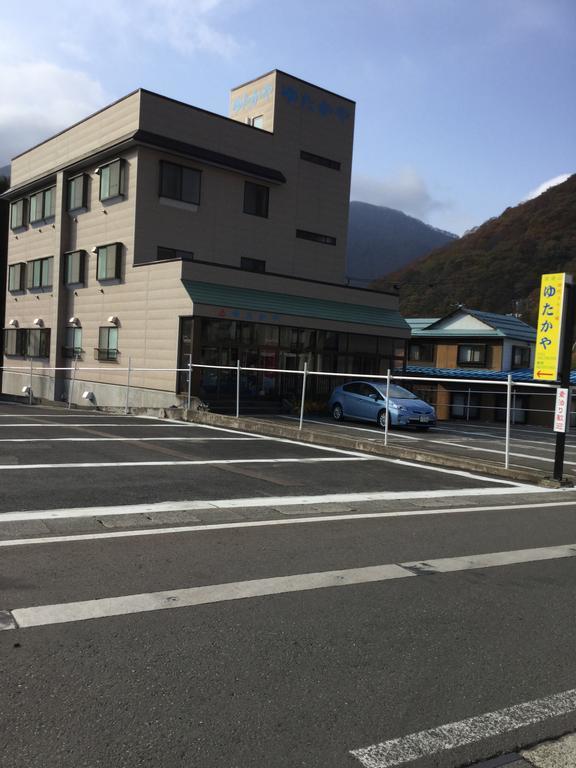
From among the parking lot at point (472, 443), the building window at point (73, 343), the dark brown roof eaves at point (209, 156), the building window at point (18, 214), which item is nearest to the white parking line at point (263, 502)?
the parking lot at point (472, 443)

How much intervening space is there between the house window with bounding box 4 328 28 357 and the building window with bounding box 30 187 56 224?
591 centimetres

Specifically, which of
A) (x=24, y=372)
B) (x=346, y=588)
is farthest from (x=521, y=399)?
(x=346, y=588)

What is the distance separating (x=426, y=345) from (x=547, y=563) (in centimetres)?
4115

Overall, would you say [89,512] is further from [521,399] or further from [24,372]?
[521,399]

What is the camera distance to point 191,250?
28500 mm

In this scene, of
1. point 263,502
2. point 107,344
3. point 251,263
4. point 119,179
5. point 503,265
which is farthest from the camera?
point 503,265

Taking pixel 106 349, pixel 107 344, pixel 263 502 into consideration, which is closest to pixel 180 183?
pixel 107 344

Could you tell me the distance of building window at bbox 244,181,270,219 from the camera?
30.3 meters

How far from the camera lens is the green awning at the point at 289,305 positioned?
23922 mm

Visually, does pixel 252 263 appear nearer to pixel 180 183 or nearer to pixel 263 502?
pixel 180 183

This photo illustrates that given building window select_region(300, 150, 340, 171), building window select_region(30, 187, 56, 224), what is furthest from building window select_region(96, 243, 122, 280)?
building window select_region(300, 150, 340, 171)

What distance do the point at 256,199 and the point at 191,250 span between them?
4510 mm

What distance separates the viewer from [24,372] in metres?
34.8

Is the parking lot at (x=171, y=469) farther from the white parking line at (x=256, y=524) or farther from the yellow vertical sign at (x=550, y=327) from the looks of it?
the yellow vertical sign at (x=550, y=327)
